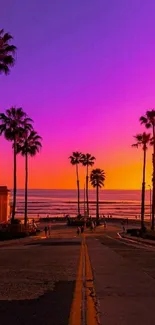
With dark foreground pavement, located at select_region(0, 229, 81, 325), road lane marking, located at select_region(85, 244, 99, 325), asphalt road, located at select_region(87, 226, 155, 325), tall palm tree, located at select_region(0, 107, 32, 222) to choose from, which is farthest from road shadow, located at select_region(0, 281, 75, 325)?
tall palm tree, located at select_region(0, 107, 32, 222)

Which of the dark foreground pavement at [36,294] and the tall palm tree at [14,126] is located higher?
the tall palm tree at [14,126]

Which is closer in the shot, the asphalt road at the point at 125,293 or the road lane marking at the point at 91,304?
the road lane marking at the point at 91,304

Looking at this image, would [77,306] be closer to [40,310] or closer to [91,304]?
[91,304]

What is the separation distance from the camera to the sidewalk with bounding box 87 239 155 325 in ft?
19.3

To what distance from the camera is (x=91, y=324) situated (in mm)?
5535

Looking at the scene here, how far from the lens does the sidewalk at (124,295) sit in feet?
19.3

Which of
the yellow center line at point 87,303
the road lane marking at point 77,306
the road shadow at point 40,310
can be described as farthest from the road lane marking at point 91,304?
the road shadow at point 40,310

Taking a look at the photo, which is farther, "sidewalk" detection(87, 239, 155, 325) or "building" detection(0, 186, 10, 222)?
"building" detection(0, 186, 10, 222)

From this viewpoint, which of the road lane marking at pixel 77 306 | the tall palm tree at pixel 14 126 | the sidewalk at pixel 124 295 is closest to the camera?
the road lane marking at pixel 77 306

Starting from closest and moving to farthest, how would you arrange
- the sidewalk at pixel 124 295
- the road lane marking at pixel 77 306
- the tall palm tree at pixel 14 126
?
the road lane marking at pixel 77 306
the sidewalk at pixel 124 295
the tall palm tree at pixel 14 126

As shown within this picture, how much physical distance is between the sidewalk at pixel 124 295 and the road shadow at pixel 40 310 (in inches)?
21.9

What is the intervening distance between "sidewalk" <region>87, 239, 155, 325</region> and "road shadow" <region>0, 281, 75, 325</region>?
556mm

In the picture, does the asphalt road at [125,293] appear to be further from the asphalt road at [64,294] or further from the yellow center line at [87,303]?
the yellow center line at [87,303]

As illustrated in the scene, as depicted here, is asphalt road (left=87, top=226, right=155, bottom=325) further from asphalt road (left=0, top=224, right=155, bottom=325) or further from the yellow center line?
the yellow center line
